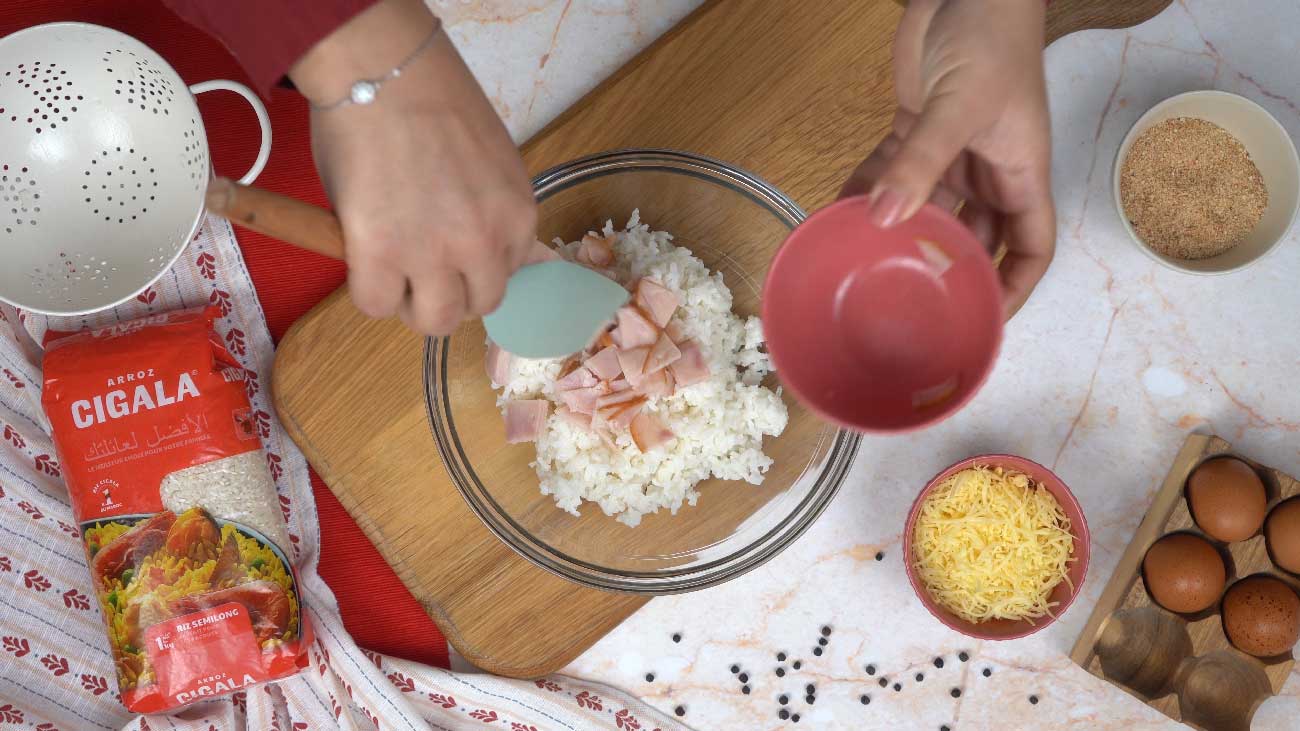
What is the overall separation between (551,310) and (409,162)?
30 centimetres

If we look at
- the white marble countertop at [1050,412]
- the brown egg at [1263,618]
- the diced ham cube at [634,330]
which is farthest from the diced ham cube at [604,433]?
the brown egg at [1263,618]

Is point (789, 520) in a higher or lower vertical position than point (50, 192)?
lower

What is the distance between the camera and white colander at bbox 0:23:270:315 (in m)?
1.35

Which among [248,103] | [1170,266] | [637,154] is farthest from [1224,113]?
[248,103]

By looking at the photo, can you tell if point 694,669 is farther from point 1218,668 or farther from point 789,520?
point 1218,668

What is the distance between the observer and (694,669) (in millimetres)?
1568

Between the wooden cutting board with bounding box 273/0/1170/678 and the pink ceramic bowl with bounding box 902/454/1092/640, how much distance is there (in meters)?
0.45

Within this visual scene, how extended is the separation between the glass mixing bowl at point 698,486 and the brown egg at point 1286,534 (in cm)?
64

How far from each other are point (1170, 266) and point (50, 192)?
1.65m

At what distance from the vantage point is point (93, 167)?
4.53ft

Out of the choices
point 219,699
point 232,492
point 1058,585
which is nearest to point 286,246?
point 232,492

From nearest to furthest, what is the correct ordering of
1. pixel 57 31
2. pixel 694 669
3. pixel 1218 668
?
pixel 57 31 → pixel 1218 668 → pixel 694 669

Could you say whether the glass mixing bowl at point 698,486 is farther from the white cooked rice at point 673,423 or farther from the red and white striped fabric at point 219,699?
the red and white striped fabric at point 219,699

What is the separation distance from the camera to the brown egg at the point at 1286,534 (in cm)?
137
